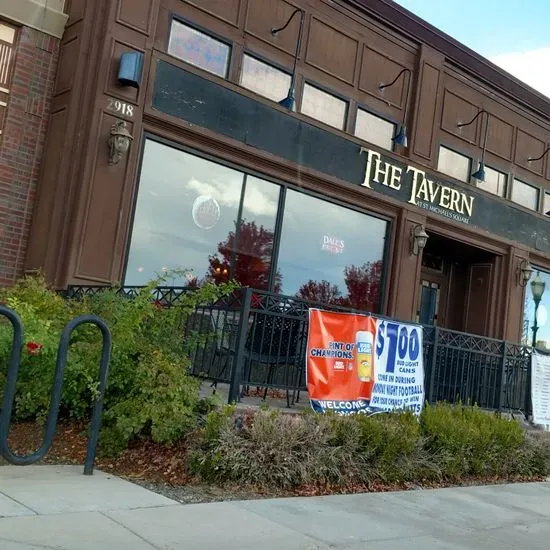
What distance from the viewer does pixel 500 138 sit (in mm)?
15188

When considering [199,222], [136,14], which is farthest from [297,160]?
[136,14]

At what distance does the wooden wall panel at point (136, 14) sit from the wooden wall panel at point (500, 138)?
27.5 feet

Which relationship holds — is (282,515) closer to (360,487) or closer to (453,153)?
(360,487)

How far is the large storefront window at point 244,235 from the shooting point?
33.0 feet

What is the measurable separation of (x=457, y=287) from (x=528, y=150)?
3.66 metres

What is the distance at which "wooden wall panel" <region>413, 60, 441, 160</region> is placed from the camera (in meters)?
13.3

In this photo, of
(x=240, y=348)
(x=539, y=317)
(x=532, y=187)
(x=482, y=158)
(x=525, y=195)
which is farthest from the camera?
(x=539, y=317)

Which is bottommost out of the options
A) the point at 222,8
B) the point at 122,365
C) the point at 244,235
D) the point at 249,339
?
the point at 122,365

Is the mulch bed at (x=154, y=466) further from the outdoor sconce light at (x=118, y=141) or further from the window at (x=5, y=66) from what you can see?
the window at (x=5, y=66)

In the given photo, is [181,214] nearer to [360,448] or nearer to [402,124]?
[360,448]

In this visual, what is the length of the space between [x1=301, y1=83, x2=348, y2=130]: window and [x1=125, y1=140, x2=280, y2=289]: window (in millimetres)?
1637

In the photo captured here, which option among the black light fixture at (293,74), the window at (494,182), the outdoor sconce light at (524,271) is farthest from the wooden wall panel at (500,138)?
the black light fixture at (293,74)

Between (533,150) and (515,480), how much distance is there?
398 inches

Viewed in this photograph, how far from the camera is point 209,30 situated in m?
10.6
